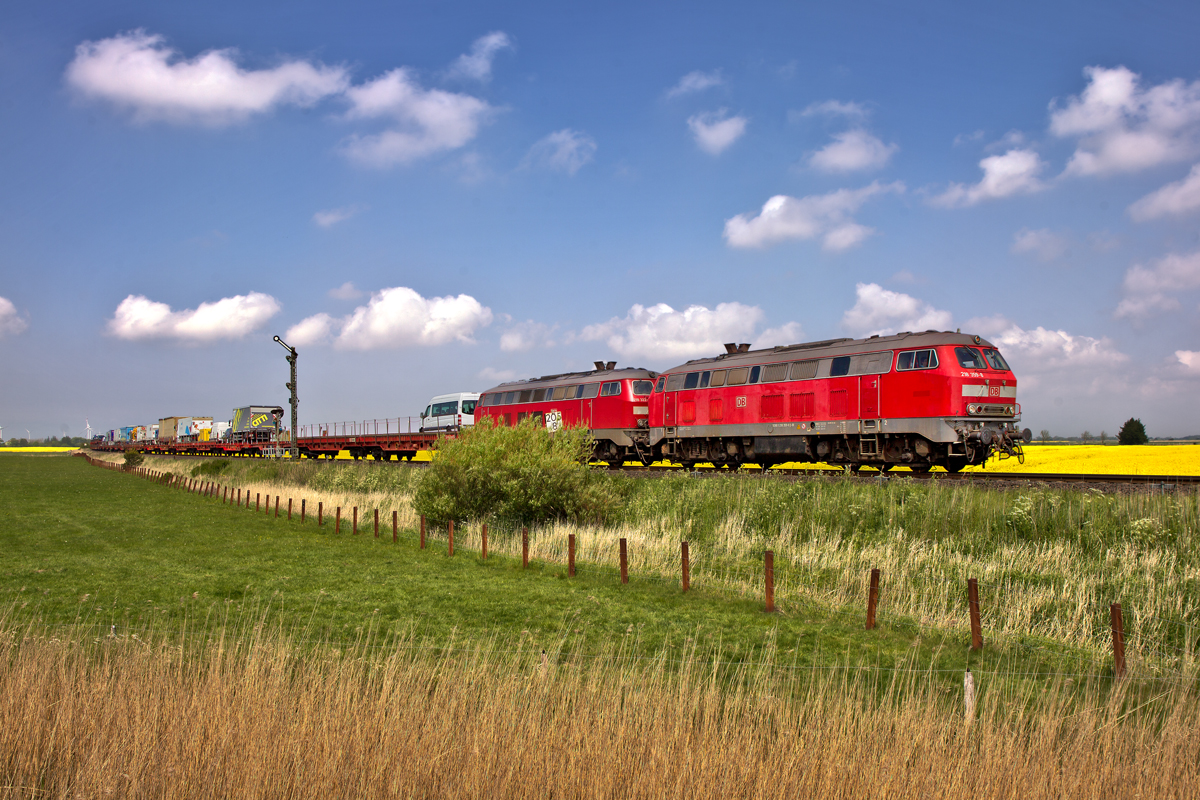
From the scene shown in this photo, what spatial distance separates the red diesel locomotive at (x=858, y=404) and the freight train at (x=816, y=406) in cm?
4

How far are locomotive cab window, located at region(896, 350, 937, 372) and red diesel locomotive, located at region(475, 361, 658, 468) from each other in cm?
1270

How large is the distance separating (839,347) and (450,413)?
31688 mm

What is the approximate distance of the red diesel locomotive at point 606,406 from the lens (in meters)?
34.4

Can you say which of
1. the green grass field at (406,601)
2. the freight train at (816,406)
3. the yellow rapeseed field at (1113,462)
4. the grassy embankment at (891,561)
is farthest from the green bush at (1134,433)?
the green grass field at (406,601)

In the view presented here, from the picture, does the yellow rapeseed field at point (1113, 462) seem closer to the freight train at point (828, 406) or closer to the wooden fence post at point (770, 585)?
the freight train at point (828, 406)

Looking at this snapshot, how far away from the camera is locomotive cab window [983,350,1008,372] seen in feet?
75.9

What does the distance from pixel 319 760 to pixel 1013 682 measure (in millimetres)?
6465

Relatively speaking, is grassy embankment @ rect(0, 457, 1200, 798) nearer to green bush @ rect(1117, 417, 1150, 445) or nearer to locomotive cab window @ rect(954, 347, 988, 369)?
locomotive cab window @ rect(954, 347, 988, 369)

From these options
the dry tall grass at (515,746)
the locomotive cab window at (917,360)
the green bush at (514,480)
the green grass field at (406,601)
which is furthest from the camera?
the locomotive cab window at (917,360)

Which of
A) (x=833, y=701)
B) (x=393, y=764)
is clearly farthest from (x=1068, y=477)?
(x=393, y=764)

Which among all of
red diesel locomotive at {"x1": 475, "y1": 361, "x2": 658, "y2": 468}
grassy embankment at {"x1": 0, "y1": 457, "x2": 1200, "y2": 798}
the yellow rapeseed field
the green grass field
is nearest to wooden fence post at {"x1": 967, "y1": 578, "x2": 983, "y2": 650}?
the green grass field

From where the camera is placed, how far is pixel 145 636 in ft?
31.0

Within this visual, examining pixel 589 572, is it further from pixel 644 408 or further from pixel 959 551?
pixel 644 408

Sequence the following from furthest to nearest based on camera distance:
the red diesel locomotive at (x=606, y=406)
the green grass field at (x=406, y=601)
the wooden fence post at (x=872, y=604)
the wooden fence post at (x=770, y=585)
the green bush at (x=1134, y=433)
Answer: the green bush at (x=1134, y=433) → the red diesel locomotive at (x=606, y=406) → the wooden fence post at (x=770, y=585) → the wooden fence post at (x=872, y=604) → the green grass field at (x=406, y=601)
